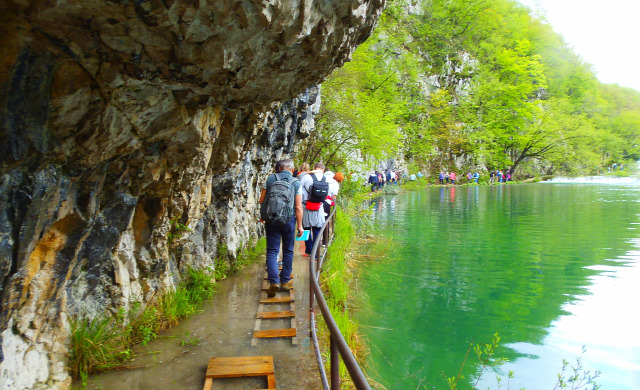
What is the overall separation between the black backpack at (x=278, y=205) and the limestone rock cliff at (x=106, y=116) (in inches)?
45.6

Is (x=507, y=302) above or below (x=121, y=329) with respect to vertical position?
below

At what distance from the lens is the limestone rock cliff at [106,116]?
2.21 m

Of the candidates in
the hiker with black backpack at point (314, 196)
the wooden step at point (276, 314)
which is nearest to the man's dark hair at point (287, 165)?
the hiker with black backpack at point (314, 196)

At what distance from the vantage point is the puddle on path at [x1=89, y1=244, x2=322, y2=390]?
3525mm

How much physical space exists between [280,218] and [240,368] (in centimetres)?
209

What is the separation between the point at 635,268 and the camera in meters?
10.1

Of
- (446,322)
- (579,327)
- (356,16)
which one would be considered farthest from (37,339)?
(579,327)

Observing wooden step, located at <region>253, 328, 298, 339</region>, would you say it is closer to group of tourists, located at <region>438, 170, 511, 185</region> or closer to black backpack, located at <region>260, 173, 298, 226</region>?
black backpack, located at <region>260, 173, 298, 226</region>

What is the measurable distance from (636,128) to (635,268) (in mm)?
64035

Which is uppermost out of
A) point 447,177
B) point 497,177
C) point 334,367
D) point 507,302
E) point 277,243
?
point 447,177

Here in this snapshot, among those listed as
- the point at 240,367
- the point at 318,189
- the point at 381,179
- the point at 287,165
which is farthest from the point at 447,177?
the point at 240,367

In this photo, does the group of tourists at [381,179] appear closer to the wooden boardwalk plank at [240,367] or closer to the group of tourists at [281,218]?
the group of tourists at [281,218]

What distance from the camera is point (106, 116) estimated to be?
9.00 feet

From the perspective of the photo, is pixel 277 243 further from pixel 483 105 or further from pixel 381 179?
pixel 483 105
